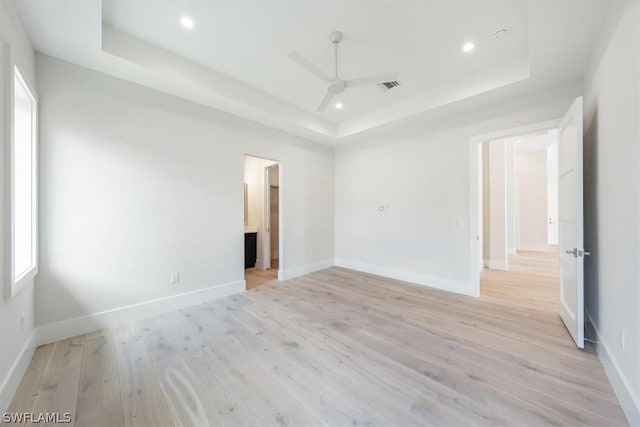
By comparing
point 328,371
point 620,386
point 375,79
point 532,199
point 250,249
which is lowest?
point 328,371

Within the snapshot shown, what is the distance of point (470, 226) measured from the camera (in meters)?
3.68

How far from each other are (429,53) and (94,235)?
4.25m

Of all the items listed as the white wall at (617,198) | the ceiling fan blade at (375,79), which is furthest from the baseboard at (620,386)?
the ceiling fan blade at (375,79)

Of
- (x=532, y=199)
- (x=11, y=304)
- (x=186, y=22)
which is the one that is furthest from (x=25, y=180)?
(x=532, y=199)

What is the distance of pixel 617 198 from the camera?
1738 mm

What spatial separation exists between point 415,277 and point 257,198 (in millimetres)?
3797

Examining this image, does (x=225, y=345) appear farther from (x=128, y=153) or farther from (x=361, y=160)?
(x=361, y=160)

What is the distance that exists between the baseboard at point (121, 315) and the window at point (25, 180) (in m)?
0.69

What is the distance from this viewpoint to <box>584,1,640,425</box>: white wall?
1470 millimetres

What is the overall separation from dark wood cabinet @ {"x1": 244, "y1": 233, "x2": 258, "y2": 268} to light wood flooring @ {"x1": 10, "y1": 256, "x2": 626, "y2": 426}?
230 cm

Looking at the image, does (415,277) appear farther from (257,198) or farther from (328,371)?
(257,198)

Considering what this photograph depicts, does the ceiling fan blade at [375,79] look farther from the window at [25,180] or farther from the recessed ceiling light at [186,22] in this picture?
the window at [25,180]

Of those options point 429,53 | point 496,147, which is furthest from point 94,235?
point 496,147

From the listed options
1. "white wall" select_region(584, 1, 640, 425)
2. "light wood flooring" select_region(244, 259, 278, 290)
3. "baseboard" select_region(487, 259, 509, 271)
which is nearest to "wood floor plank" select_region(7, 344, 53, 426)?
"light wood flooring" select_region(244, 259, 278, 290)
